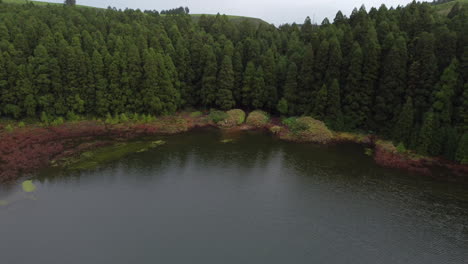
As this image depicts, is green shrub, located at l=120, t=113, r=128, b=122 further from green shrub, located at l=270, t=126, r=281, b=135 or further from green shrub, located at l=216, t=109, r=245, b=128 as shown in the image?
green shrub, located at l=270, t=126, r=281, b=135

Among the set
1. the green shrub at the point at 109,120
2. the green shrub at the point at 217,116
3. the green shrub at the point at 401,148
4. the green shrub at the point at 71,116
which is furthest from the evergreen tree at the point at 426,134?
the green shrub at the point at 71,116

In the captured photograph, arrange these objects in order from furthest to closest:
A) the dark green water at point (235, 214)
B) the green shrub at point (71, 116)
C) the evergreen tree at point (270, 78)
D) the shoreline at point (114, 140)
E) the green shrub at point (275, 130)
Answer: the evergreen tree at point (270, 78), the green shrub at point (71, 116), the green shrub at point (275, 130), the shoreline at point (114, 140), the dark green water at point (235, 214)

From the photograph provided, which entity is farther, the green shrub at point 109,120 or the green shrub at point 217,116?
the green shrub at point 217,116

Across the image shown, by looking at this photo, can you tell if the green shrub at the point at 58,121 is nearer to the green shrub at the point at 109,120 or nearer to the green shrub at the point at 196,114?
the green shrub at the point at 109,120

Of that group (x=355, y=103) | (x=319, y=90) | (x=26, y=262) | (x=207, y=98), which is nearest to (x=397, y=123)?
(x=355, y=103)

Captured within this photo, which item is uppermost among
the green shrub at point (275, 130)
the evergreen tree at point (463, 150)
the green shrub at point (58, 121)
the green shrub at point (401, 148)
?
the evergreen tree at point (463, 150)

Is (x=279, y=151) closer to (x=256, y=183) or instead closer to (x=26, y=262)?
(x=256, y=183)
